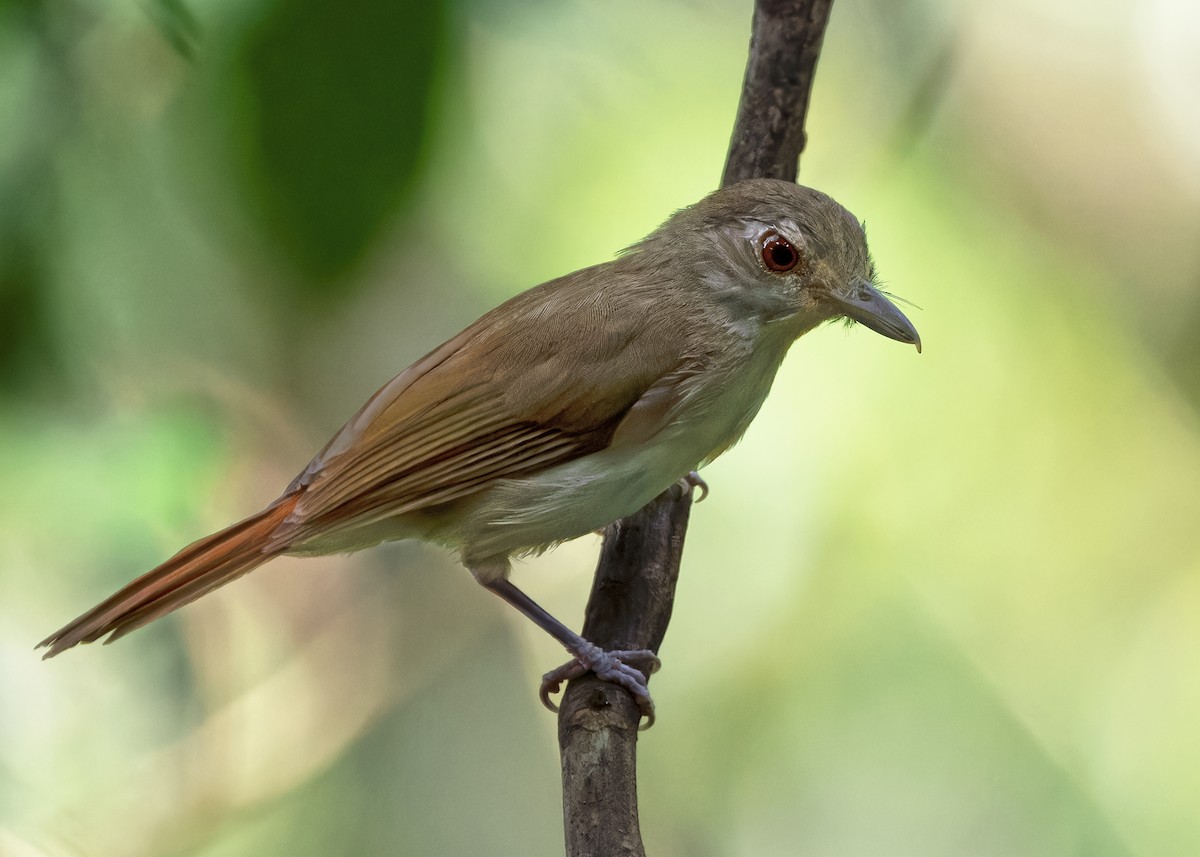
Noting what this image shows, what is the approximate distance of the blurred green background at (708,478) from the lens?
10.3ft

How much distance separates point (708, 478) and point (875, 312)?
4.86ft

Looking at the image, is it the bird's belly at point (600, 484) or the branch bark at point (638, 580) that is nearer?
the branch bark at point (638, 580)

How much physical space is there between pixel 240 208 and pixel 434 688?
5.43 ft

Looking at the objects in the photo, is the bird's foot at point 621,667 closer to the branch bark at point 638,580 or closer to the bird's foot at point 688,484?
the branch bark at point 638,580

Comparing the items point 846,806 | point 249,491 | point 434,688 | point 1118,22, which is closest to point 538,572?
point 434,688

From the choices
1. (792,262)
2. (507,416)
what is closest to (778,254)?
(792,262)

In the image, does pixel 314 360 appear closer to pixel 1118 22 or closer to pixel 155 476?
pixel 155 476

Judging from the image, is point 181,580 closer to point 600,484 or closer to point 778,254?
point 600,484

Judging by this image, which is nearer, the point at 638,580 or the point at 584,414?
the point at 584,414

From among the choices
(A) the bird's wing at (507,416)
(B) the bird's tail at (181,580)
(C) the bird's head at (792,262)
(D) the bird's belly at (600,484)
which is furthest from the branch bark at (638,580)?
(B) the bird's tail at (181,580)

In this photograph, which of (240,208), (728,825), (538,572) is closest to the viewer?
(240,208)

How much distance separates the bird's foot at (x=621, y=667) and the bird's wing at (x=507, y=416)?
36 cm

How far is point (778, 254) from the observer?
7.20ft

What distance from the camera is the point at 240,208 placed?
103 inches
